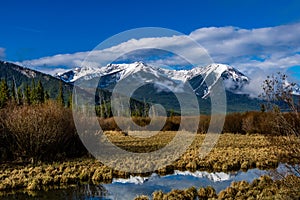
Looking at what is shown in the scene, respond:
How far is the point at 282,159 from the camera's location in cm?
1000

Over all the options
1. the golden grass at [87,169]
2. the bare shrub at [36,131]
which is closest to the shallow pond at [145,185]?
the golden grass at [87,169]

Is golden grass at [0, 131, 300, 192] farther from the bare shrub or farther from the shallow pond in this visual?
the bare shrub

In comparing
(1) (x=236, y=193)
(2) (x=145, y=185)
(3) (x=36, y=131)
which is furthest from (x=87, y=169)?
(1) (x=236, y=193)

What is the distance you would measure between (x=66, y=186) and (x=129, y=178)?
11.5 feet

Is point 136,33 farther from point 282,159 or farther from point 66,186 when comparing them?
point 282,159

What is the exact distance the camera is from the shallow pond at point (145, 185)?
15.3m

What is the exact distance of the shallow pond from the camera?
15297 millimetres

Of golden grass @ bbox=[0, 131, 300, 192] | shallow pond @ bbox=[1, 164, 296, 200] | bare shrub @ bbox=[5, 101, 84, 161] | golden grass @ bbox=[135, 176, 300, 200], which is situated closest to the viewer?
golden grass @ bbox=[135, 176, 300, 200]

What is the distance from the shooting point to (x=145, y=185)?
17.3m

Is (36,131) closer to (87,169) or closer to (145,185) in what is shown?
(87,169)

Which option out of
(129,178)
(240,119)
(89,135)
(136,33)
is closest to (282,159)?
(129,178)

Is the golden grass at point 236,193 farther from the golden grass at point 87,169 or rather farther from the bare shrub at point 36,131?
the bare shrub at point 36,131

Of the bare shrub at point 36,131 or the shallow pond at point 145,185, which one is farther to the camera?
the bare shrub at point 36,131

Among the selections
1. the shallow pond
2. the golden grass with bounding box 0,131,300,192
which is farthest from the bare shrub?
the shallow pond
